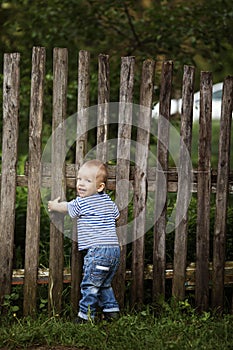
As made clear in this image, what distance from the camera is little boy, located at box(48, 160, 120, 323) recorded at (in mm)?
5395

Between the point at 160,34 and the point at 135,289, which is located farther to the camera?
the point at 160,34

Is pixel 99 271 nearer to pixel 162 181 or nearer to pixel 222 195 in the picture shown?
pixel 162 181

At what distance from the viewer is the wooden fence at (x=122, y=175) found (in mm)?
5590

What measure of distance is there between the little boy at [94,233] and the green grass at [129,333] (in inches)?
10.0

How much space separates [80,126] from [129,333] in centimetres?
161

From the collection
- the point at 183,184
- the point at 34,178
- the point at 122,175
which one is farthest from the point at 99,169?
the point at 183,184

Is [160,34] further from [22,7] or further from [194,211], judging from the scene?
[194,211]

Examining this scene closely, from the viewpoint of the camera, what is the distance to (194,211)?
7.17 meters

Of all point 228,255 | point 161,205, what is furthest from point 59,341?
point 228,255

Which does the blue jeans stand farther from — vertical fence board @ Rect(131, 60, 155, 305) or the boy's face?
the boy's face

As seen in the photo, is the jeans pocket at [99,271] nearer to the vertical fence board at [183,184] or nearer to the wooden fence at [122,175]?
the wooden fence at [122,175]

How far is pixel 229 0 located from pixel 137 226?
15.1 feet

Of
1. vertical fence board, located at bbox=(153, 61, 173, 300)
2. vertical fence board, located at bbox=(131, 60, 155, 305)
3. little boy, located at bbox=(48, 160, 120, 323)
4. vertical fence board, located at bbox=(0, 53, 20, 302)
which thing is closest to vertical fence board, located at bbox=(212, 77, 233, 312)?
vertical fence board, located at bbox=(153, 61, 173, 300)

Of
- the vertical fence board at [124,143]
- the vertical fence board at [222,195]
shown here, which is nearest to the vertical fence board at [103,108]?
the vertical fence board at [124,143]
